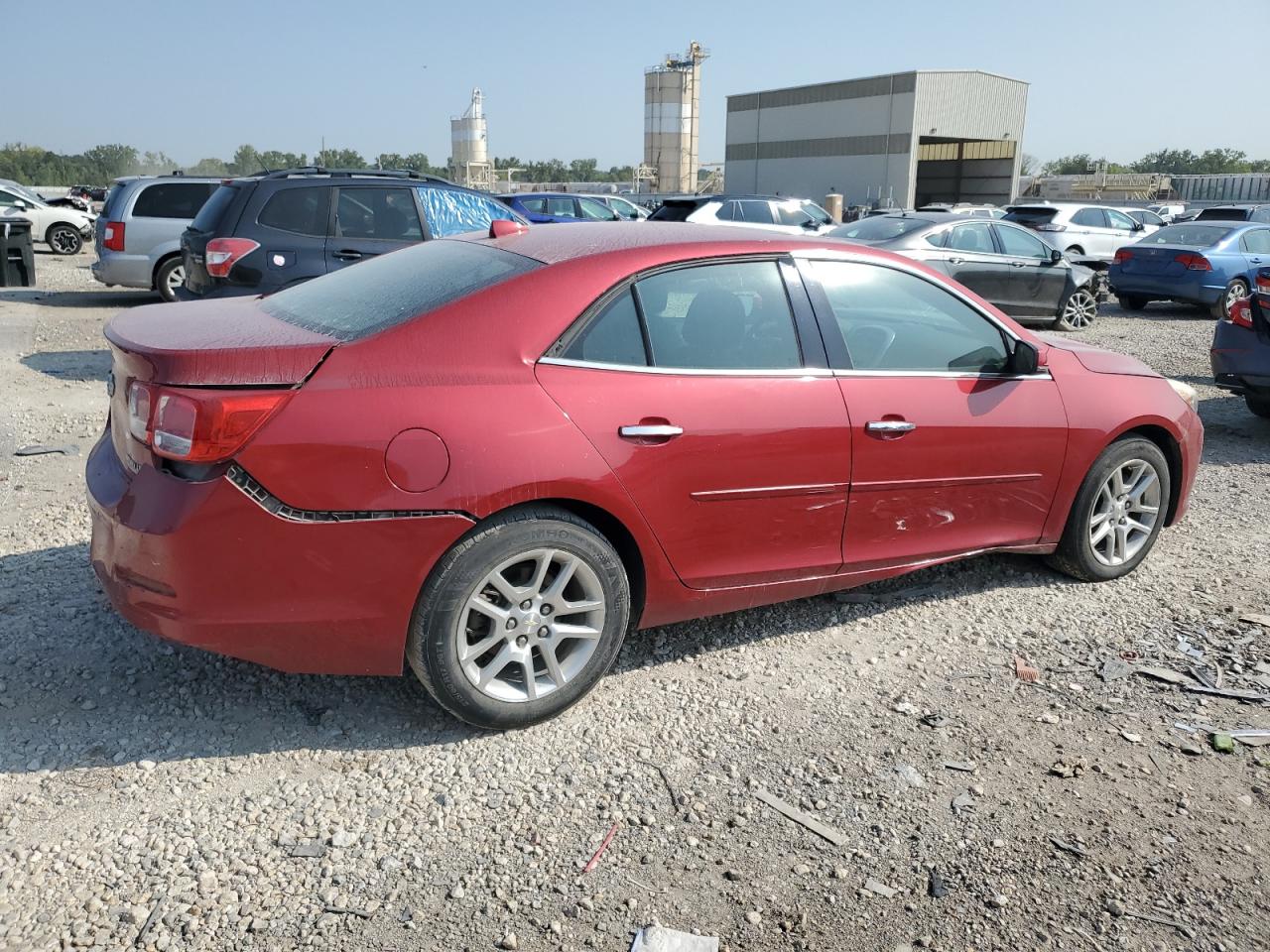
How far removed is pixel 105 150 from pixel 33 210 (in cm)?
6773

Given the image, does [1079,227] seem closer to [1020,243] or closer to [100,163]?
[1020,243]

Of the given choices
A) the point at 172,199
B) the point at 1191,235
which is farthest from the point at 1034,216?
the point at 172,199

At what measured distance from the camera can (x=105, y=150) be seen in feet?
265

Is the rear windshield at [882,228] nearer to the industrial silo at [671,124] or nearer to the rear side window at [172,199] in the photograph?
the rear side window at [172,199]

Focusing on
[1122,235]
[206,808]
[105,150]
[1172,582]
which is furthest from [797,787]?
[105,150]

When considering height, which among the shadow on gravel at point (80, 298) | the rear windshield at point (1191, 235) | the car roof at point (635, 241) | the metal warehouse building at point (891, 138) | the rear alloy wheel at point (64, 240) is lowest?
the shadow on gravel at point (80, 298)

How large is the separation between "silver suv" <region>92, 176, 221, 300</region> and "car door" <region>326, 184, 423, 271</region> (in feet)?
17.8

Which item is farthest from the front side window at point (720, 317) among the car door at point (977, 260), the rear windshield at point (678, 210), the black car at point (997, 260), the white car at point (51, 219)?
the white car at point (51, 219)

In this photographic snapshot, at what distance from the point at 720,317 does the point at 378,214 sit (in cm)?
623

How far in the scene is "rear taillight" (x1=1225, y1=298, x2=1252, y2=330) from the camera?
8.07 m

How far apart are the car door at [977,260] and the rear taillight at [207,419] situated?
1112cm

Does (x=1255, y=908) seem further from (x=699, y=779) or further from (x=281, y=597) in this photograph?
(x=281, y=597)

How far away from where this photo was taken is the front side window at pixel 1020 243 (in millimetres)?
13217

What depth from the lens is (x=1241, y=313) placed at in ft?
26.8
